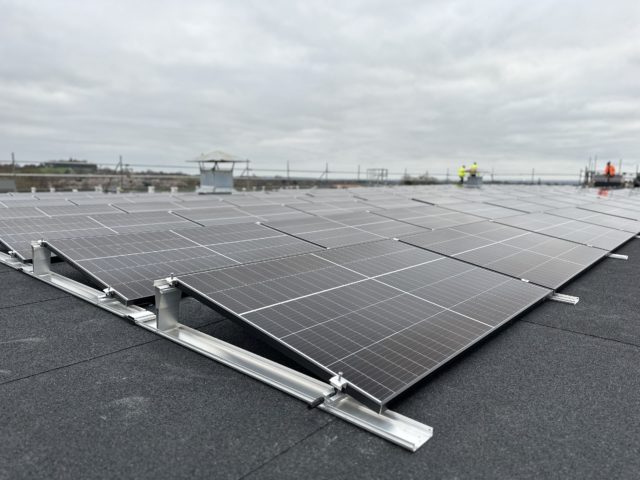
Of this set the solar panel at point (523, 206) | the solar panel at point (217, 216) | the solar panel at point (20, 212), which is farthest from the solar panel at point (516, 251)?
the solar panel at point (20, 212)

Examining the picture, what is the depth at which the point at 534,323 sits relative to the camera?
603 cm

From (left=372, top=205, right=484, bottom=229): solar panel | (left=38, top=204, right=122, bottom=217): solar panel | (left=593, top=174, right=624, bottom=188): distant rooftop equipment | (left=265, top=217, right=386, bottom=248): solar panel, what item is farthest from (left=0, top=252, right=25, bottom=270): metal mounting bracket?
(left=593, top=174, right=624, bottom=188): distant rooftop equipment

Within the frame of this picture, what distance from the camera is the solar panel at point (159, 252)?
6.47m

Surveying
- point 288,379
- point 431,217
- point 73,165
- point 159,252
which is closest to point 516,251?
point 431,217

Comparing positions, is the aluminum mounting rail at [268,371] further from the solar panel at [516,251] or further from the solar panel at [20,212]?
the solar panel at [20,212]

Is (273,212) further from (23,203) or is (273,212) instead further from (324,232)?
(23,203)

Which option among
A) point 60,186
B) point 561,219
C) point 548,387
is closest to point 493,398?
point 548,387

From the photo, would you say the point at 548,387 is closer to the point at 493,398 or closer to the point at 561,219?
the point at 493,398

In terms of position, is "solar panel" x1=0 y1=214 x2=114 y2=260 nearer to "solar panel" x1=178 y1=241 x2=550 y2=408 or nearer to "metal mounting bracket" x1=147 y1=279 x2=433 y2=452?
"metal mounting bracket" x1=147 y1=279 x2=433 y2=452

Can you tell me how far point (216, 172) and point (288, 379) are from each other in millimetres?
26623

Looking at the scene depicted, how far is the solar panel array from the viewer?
4.29 meters

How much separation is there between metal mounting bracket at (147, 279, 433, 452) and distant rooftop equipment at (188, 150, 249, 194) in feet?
80.0

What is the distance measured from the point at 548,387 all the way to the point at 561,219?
46.1 feet

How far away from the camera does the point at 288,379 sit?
416 cm
